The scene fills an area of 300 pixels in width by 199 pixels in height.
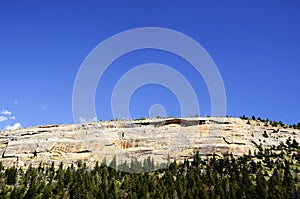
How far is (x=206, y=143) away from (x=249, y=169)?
1076 inches

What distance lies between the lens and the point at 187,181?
296 feet

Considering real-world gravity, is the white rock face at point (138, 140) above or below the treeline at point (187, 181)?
above

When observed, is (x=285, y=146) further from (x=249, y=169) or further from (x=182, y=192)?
(x=182, y=192)

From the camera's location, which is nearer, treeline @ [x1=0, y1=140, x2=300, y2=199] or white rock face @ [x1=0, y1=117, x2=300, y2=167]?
treeline @ [x1=0, y1=140, x2=300, y2=199]

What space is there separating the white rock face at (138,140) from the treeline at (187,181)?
32.1ft

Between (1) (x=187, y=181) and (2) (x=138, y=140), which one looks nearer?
(1) (x=187, y=181)

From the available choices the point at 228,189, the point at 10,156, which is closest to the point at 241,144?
the point at 228,189

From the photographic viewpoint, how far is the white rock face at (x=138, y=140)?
125500 mm

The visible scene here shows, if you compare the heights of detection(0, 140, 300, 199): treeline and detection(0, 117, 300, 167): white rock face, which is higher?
detection(0, 117, 300, 167): white rock face

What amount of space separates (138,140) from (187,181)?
47541 mm

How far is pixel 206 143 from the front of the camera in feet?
413

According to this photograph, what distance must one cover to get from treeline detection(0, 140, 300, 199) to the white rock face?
32.1 feet

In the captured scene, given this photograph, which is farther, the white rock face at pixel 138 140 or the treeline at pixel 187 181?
the white rock face at pixel 138 140

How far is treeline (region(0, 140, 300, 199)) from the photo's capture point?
81375mm
